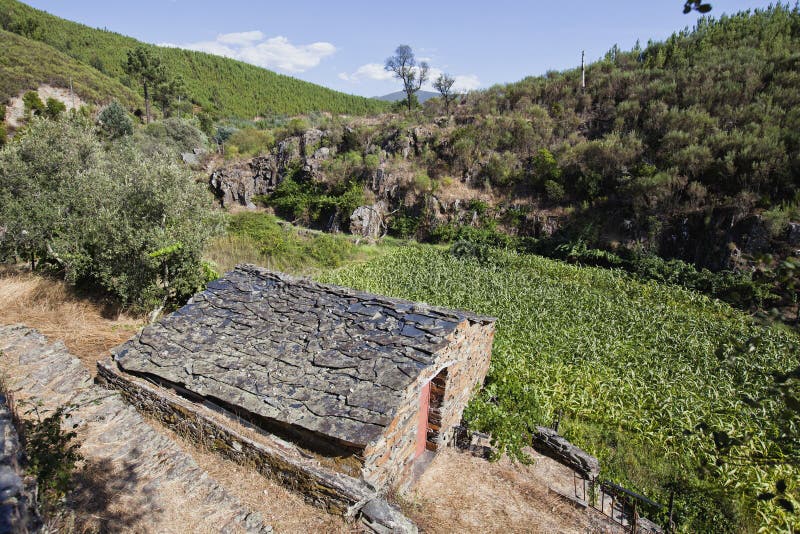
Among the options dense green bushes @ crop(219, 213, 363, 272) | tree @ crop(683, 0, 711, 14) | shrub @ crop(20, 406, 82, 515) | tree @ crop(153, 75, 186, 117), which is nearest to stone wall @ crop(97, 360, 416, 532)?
shrub @ crop(20, 406, 82, 515)

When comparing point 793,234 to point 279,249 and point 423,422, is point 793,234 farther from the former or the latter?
point 279,249

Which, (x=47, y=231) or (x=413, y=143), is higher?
(x=413, y=143)

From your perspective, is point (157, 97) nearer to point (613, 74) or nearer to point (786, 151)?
point (613, 74)

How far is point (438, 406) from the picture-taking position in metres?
7.83

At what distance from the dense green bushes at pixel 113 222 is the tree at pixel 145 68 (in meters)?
40.3

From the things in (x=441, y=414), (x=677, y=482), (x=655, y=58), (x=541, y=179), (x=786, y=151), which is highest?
(x=655, y=58)

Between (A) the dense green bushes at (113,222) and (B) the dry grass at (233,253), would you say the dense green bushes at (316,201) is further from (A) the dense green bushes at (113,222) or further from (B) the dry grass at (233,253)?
(A) the dense green bushes at (113,222)

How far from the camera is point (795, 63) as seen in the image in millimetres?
23516

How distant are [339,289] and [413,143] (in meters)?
24.8

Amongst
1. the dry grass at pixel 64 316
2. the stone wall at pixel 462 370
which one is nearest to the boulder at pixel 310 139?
the dry grass at pixel 64 316

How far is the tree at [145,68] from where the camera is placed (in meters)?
47.5

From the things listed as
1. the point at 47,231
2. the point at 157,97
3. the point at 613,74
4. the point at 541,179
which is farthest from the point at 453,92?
the point at 157,97

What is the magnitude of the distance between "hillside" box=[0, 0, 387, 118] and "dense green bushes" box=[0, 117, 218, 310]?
2279 inches

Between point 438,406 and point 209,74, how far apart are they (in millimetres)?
87851
